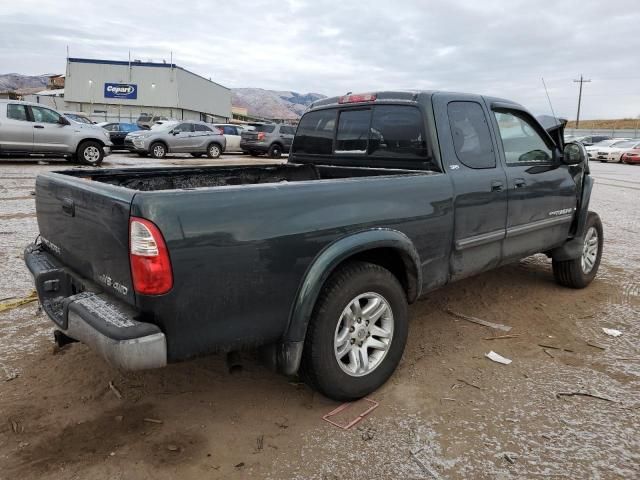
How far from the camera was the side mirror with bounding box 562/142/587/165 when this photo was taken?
4.61 metres

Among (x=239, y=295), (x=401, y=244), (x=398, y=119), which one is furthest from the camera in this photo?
(x=398, y=119)

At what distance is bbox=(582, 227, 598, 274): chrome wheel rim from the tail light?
171 inches

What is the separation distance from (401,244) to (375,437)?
1.08m

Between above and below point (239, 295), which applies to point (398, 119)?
above

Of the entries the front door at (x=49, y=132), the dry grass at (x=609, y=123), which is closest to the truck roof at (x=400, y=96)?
the front door at (x=49, y=132)

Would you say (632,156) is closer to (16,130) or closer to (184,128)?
(184,128)

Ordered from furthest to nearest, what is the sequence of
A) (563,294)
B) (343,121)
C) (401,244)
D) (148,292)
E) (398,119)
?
1. (563,294)
2. (343,121)
3. (398,119)
4. (401,244)
5. (148,292)

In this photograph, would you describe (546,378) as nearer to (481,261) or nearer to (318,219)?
(481,261)

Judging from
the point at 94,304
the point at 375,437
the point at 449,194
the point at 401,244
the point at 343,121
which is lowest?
the point at 375,437

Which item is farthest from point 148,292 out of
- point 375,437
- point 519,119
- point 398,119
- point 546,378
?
point 519,119

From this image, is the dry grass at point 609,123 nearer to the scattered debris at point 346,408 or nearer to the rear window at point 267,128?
the rear window at point 267,128

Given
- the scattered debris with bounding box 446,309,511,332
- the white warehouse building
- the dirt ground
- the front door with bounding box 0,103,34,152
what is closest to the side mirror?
the dirt ground

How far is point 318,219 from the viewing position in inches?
103

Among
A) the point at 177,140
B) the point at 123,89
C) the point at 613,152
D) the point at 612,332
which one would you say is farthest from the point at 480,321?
the point at 123,89
